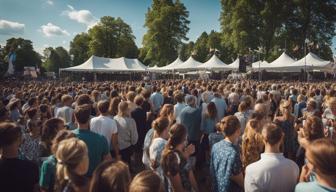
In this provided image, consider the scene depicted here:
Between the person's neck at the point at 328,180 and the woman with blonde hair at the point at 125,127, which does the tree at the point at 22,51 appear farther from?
the person's neck at the point at 328,180

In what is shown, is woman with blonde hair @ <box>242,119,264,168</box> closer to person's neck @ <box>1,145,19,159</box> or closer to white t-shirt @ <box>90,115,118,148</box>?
white t-shirt @ <box>90,115,118,148</box>

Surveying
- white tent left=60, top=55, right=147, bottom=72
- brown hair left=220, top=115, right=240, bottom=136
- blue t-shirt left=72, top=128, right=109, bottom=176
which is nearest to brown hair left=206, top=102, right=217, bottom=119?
brown hair left=220, top=115, right=240, bottom=136

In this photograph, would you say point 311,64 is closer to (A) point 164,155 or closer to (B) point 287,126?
(B) point 287,126

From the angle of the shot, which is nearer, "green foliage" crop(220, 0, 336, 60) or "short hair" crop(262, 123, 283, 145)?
"short hair" crop(262, 123, 283, 145)

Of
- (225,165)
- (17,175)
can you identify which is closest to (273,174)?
(225,165)

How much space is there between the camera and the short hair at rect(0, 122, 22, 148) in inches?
115

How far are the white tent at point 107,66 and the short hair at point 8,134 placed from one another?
27.5 m

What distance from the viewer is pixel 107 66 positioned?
31.1 meters

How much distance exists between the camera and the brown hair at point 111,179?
6.83 ft

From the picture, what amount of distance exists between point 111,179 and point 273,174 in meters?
1.64

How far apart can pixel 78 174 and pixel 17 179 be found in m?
0.73

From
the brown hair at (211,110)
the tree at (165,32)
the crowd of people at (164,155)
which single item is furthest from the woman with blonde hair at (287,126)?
the tree at (165,32)

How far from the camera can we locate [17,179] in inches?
111

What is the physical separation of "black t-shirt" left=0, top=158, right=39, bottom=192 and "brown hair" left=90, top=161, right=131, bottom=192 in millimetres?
1046
